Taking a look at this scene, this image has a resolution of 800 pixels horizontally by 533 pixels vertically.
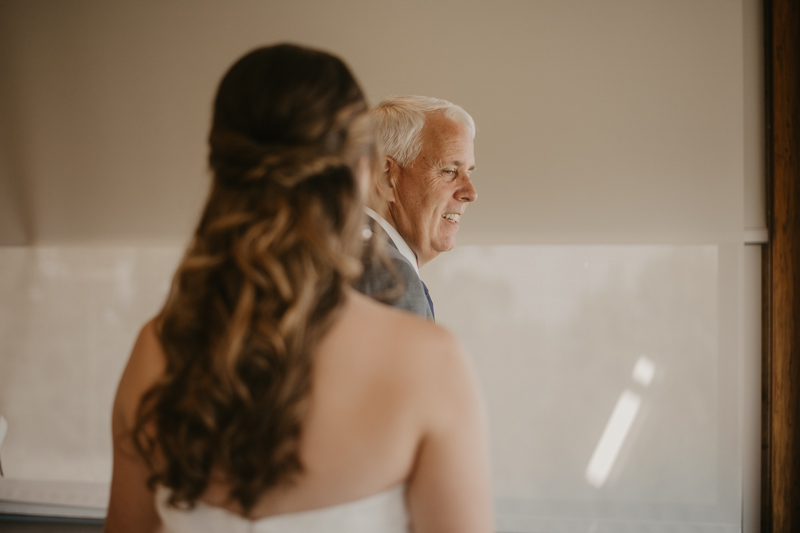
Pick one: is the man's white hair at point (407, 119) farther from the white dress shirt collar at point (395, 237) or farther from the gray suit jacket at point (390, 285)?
the gray suit jacket at point (390, 285)

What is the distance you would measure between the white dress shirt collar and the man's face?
0.15 feet

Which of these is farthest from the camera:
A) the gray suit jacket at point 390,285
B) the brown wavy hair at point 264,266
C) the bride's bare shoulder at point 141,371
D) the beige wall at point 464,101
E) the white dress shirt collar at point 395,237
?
the beige wall at point 464,101

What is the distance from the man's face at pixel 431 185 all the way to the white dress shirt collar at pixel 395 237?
0.15 feet

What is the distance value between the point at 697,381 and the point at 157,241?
2654 mm

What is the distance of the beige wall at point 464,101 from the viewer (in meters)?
2.37

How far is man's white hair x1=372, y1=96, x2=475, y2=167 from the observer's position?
5.48 ft

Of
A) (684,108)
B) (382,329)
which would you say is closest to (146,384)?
(382,329)

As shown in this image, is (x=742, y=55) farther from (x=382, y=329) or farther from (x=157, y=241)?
(x=157, y=241)

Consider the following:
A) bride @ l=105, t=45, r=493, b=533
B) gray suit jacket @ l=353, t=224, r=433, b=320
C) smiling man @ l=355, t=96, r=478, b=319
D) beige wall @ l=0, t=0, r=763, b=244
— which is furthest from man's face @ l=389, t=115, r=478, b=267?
bride @ l=105, t=45, r=493, b=533

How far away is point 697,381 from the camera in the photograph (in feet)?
7.70

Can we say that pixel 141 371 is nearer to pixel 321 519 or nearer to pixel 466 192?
pixel 321 519

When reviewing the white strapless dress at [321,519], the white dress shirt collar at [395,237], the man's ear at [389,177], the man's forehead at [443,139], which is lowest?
the white strapless dress at [321,519]

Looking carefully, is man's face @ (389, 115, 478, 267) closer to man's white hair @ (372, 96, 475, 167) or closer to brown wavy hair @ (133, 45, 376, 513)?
man's white hair @ (372, 96, 475, 167)

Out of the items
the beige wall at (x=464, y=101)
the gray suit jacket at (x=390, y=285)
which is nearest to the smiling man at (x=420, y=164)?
the gray suit jacket at (x=390, y=285)
